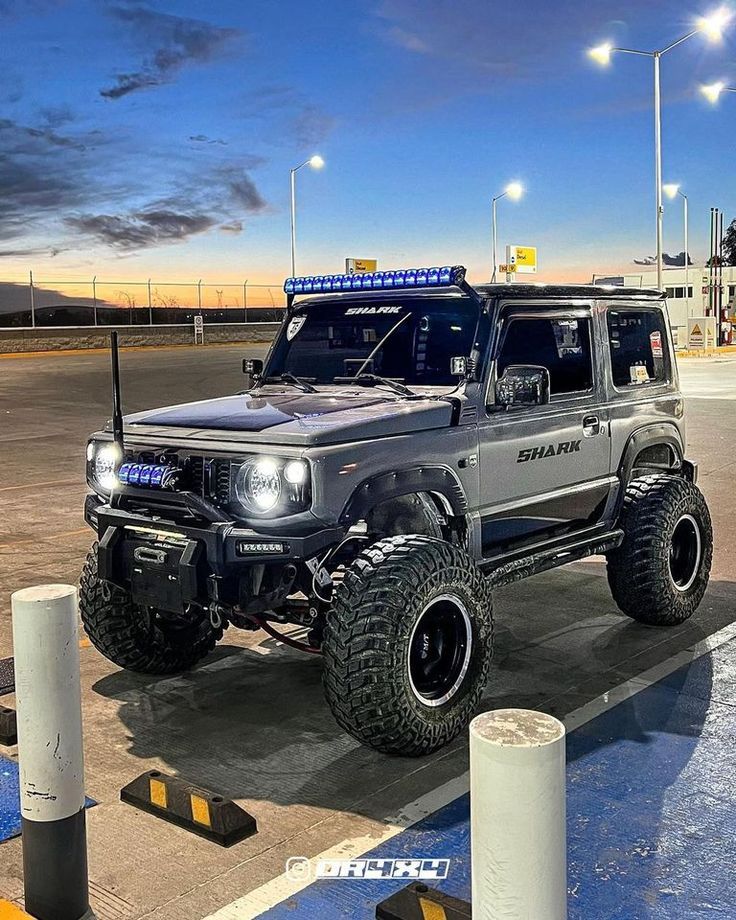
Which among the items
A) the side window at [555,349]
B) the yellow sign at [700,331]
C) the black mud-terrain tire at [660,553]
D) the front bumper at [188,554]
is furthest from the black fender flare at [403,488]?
the yellow sign at [700,331]

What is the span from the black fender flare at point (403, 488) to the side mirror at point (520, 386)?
1.76 ft

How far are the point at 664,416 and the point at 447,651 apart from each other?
2548mm

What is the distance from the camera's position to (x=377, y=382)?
5379mm

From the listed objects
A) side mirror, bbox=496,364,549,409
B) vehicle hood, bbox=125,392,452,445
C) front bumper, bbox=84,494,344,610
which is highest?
side mirror, bbox=496,364,549,409

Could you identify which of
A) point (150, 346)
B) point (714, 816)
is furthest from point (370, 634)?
point (150, 346)

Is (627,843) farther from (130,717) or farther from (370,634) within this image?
(130,717)

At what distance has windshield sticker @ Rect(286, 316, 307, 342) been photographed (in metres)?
6.06

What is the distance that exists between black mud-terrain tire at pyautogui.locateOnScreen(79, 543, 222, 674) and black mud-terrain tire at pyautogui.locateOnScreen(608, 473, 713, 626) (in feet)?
7.56

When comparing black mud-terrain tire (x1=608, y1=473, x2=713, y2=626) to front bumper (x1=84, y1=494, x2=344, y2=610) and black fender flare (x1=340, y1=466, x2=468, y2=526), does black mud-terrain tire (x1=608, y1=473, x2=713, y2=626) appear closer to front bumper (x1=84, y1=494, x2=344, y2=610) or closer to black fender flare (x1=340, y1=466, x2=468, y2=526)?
black fender flare (x1=340, y1=466, x2=468, y2=526)

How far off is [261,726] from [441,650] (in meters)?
0.90

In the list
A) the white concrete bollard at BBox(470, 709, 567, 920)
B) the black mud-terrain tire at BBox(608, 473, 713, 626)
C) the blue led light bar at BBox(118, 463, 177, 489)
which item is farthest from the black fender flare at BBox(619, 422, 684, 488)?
the white concrete bollard at BBox(470, 709, 567, 920)

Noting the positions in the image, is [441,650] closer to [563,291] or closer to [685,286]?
[563,291]

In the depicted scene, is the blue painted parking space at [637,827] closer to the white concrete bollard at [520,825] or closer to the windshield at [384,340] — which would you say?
the white concrete bollard at [520,825]

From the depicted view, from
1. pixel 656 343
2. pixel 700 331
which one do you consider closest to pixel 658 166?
pixel 700 331
